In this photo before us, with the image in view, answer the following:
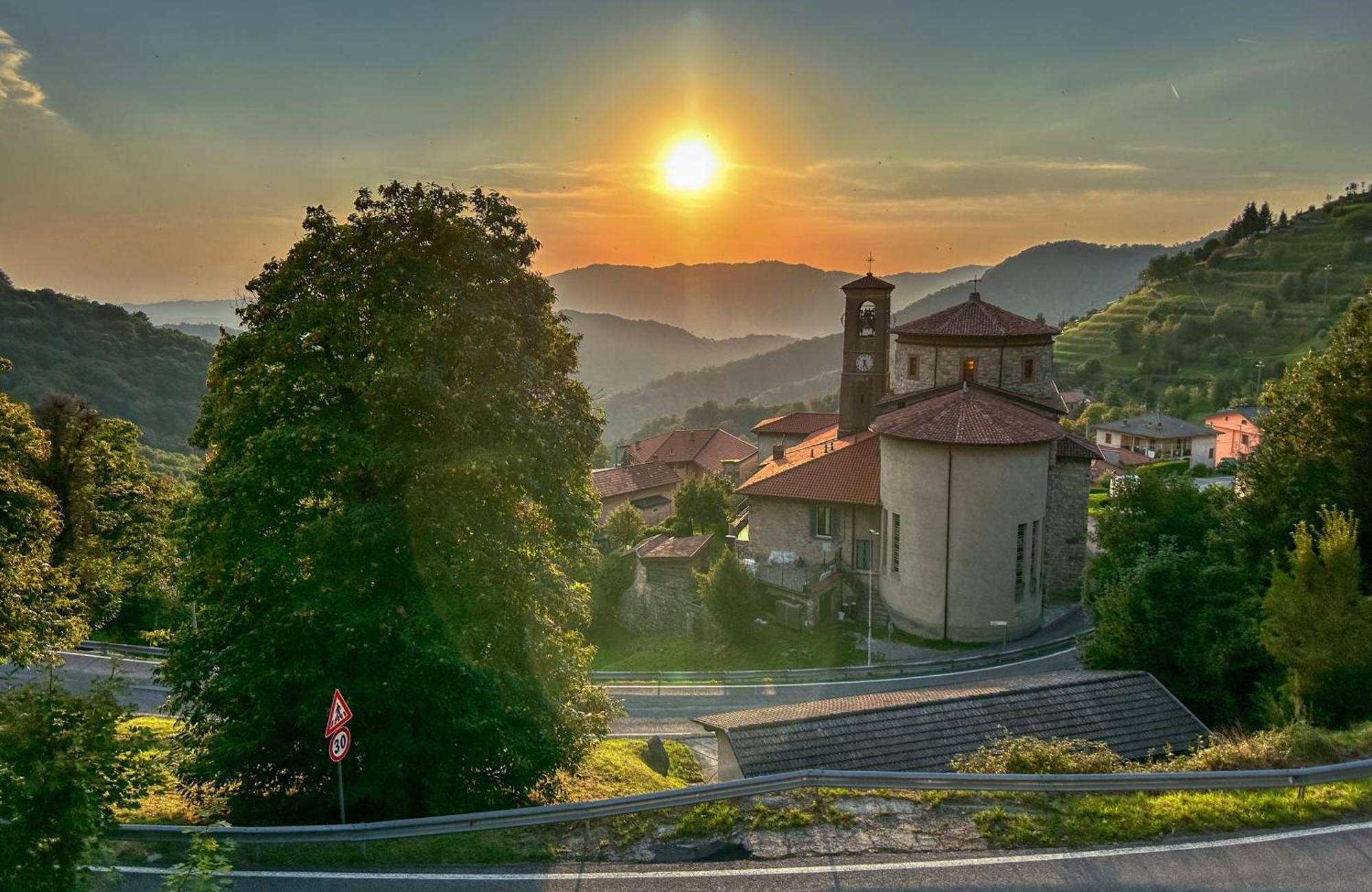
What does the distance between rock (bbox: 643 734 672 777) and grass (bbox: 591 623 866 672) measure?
11.3m

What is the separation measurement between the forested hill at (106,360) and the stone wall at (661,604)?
5846 centimetres

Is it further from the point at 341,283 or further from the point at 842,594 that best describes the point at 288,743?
the point at 842,594

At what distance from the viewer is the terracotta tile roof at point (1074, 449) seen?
127 feet

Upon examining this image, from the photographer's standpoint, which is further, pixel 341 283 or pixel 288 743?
pixel 341 283

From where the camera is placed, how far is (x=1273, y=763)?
1161 centimetres

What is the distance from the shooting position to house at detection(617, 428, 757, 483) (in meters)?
75.8

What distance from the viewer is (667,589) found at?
134ft

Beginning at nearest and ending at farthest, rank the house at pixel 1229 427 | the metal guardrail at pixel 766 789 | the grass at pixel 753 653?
the metal guardrail at pixel 766 789, the grass at pixel 753 653, the house at pixel 1229 427

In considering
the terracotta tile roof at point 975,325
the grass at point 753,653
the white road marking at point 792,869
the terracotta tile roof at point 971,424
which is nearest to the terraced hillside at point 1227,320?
the terracotta tile roof at point 975,325

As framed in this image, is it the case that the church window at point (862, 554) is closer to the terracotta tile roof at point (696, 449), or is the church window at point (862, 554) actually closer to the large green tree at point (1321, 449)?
the large green tree at point (1321, 449)

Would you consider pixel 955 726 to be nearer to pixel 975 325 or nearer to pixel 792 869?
pixel 792 869

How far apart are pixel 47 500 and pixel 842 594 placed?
28.7 meters

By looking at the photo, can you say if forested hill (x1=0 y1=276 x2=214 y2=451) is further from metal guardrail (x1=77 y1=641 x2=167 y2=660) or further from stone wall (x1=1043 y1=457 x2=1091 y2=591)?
stone wall (x1=1043 y1=457 x2=1091 y2=591)

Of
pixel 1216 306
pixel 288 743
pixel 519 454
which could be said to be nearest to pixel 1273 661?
pixel 519 454
